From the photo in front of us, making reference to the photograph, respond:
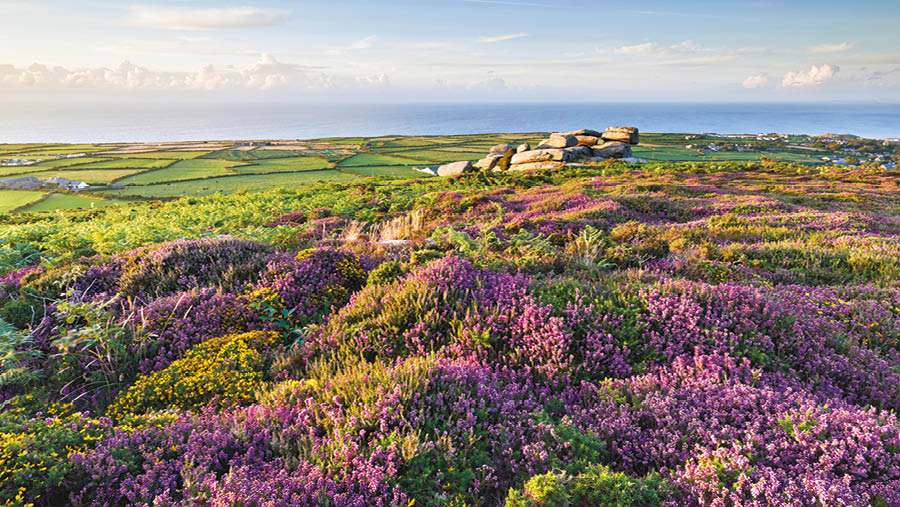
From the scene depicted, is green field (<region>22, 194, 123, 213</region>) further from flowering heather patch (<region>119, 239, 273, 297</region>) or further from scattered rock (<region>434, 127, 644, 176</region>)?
scattered rock (<region>434, 127, 644, 176</region>)

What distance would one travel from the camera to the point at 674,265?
8289 mm

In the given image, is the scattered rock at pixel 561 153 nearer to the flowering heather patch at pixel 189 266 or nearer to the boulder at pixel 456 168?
the boulder at pixel 456 168

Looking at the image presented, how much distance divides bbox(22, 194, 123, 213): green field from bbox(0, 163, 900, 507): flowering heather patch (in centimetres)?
3326

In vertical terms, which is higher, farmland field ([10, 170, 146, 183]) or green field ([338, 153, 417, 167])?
green field ([338, 153, 417, 167])

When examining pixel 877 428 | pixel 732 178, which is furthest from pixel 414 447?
pixel 732 178

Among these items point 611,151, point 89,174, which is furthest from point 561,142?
point 89,174

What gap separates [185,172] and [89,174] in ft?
36.2

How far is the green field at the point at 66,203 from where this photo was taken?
3156 centimetres

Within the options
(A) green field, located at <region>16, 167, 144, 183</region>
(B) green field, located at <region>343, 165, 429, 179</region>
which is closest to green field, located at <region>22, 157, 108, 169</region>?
(A) green field, located at <region>16, 167, 144, 183</region>

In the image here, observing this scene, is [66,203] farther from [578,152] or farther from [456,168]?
[578,152]

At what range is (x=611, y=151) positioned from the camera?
182 feet

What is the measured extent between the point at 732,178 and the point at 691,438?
3711 cm

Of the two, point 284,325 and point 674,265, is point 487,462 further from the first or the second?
point 674,265

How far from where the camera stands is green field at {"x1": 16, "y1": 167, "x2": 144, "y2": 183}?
158 feet
